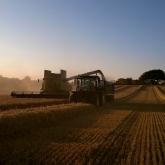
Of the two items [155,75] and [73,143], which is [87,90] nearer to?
[73,143]

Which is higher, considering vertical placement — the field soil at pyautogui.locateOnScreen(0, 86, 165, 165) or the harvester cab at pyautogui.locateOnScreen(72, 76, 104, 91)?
the harvester cab at pyautogui.locateOnScreen(72, 76, 104, 91)

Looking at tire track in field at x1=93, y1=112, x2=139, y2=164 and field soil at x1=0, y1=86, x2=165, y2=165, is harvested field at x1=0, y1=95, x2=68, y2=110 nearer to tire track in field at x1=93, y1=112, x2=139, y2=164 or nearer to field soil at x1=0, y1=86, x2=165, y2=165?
field soil at x1=0, y1=86, x2=165, y2=165

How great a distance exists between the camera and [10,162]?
9.78 metres

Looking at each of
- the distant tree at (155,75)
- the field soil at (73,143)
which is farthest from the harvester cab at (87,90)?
the distant tree at (155,75)

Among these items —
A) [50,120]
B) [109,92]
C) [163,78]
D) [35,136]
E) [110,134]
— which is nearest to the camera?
[35,136]

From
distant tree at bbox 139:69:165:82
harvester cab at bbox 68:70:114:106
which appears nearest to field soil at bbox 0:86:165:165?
harvester cab at bbox 68:70:114:106

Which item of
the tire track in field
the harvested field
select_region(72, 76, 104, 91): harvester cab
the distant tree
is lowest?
the tire track in field

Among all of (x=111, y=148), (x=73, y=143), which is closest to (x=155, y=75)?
(x=73, y=143)

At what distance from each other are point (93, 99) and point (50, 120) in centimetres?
1490

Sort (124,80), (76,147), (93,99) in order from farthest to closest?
1. (124,80)
2. (93,99)
3. (76,147)

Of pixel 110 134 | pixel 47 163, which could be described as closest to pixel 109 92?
pixel 110 134

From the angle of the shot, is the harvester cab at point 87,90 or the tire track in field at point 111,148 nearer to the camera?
the tire track in field at point 111,148

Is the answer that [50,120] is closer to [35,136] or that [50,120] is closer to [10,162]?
[35,136]

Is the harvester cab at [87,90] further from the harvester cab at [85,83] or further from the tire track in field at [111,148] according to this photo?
the tire track in field at [111,148]
